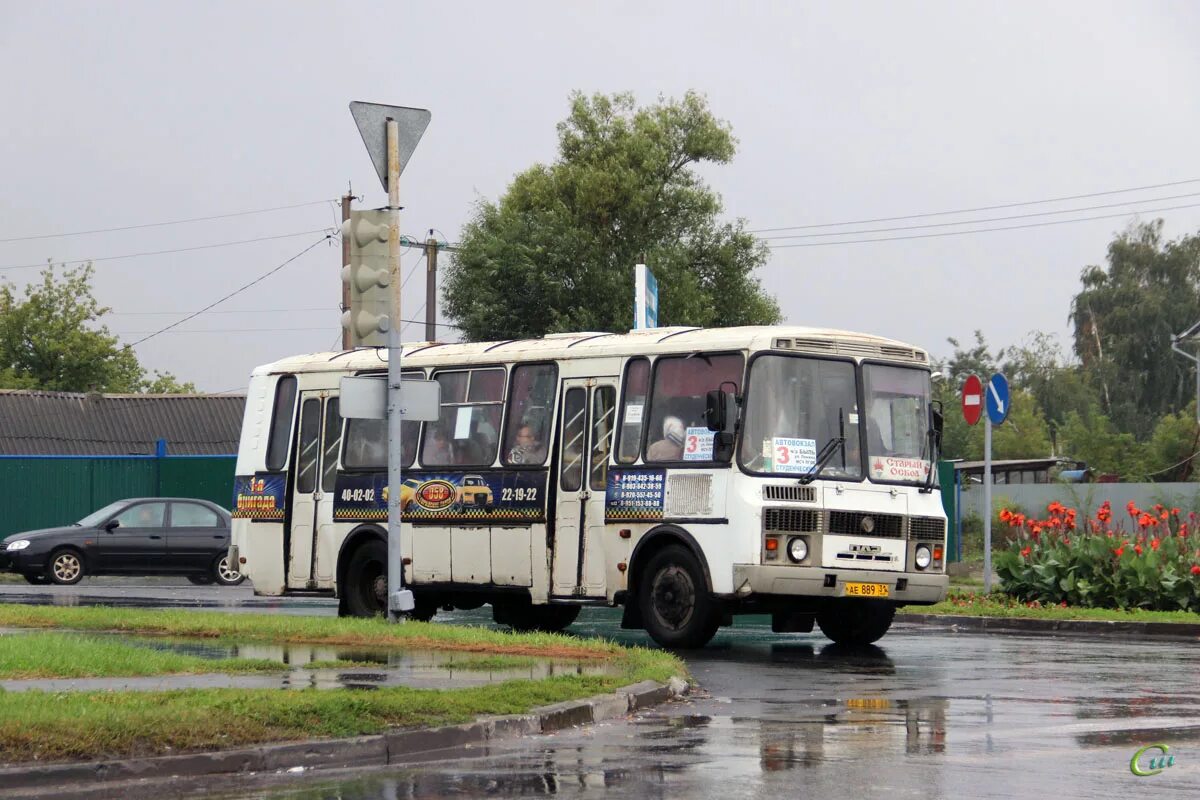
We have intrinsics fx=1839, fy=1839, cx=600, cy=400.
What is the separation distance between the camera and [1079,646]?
17938 millimetres

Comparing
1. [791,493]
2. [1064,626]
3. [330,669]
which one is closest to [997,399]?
[1064,626]

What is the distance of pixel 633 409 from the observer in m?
17.5

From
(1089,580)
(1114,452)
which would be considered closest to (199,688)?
(1089,580)

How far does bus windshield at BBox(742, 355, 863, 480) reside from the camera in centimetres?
1634

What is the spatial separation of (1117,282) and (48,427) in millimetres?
52945

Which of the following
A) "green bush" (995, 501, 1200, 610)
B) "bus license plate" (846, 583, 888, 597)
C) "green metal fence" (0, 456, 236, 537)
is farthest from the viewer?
"green metal fence" (0, 456, 236, 537)

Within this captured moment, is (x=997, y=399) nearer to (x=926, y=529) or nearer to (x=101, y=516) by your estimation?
(x=926, y=529)

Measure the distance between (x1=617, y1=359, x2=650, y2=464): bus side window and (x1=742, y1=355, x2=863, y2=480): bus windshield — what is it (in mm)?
1395

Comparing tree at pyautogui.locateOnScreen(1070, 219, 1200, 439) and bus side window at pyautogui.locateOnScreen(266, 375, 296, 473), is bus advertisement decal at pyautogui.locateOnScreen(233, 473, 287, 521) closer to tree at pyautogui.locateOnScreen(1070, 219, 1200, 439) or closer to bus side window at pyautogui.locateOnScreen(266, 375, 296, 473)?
bus side window at pyautogui.locateOnScreen(266, 375, 296, 473)

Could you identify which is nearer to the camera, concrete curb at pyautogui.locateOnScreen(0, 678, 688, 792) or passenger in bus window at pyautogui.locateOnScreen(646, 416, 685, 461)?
concrete curb at pyautogui.locateOnScreen(0, 678, 688, 792)

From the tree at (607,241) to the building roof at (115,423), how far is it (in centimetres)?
832

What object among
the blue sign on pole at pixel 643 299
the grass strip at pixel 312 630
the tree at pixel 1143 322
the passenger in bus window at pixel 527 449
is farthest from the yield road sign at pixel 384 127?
the tree at pixel 1143 322

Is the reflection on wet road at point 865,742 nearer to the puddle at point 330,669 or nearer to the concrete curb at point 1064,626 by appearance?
the puddle at point 330,669

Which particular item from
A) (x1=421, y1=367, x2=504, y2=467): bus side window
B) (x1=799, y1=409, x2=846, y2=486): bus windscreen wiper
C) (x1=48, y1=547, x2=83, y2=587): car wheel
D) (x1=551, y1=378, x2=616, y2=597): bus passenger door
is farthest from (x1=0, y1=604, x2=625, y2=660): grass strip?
(x1=48, y1=547, x2=83, y2=587): car wheel
